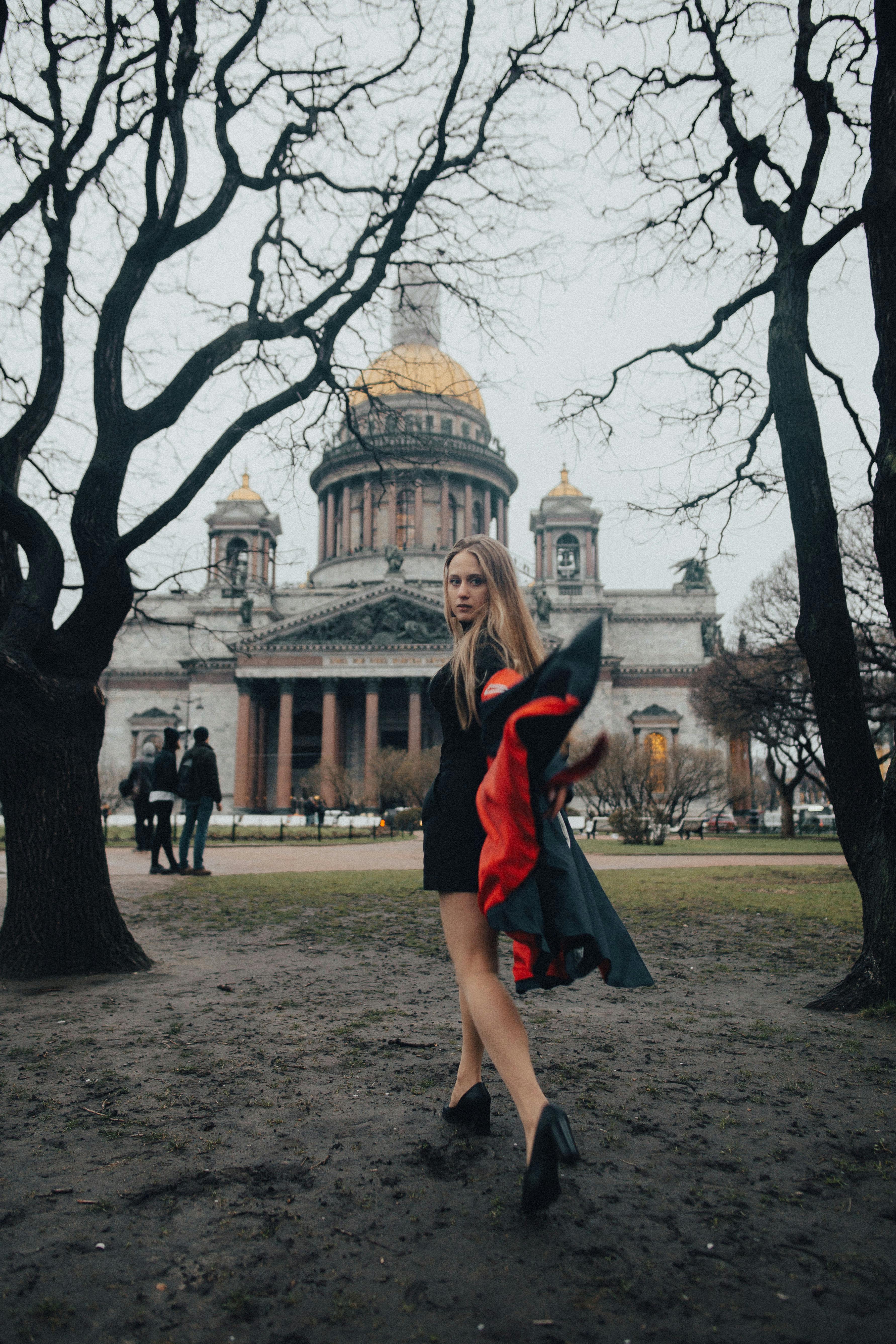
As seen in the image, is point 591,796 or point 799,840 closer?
point 799,840

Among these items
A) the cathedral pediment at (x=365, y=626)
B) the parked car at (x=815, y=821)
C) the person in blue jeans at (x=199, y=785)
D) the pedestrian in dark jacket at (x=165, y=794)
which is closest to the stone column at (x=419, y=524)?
the cathedral pediment at (x=365, y=626)

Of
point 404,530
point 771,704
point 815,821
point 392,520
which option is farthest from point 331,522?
point 771,704

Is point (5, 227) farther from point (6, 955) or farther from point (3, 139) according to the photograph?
point (6, 955)

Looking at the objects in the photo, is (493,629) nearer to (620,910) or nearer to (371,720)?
(620,910)

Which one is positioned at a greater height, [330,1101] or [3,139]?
[3,139]

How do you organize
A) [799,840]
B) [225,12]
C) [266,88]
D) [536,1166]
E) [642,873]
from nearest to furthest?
[536,1166], [225,12], [266,88], [642,873], [799,840]

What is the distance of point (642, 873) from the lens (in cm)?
1375

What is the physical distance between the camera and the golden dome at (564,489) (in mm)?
57344

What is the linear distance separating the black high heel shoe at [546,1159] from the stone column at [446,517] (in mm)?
59527

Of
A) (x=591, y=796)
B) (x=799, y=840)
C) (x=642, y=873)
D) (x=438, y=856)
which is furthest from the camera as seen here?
(x=591, y=796)

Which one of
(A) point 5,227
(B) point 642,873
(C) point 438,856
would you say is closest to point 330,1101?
(C) point 438,856

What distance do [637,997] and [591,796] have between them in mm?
35071

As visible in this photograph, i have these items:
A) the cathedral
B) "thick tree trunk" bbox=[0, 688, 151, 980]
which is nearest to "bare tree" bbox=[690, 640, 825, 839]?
the cathedral

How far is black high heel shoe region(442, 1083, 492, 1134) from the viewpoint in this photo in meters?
3.03
